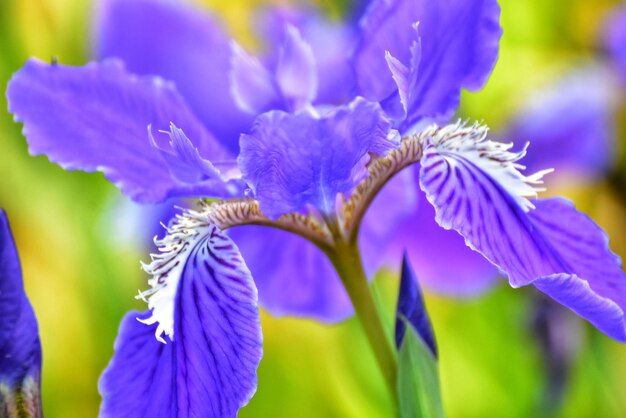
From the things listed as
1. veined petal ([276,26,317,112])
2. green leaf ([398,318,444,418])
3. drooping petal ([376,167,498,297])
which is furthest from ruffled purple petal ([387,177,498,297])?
green leaf ([398,318,444,418])

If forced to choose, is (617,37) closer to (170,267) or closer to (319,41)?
(319,41)

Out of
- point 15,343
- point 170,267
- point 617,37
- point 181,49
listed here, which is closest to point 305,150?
point 170,267

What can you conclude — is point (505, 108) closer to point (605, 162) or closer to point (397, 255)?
point (605, 162)

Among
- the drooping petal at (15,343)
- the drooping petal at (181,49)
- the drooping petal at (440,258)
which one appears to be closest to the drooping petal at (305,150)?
the drooping petal at (15,343)

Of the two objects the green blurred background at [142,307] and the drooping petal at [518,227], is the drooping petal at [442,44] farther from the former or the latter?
the green blurred background at [142,307]

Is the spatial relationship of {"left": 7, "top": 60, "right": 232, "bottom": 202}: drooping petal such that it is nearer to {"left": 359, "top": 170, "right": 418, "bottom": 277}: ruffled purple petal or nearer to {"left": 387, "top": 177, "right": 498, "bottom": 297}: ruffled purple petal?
{"left": 359, "top": 170, "right": 418, "bottom": 277}: ruffled purple petal
